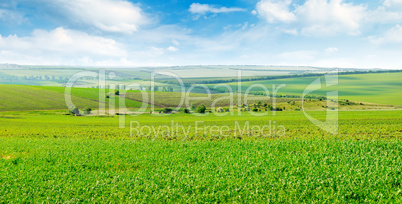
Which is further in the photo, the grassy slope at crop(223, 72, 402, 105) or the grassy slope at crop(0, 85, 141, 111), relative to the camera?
the grassy slope at crop(223, 72, 402, 105)

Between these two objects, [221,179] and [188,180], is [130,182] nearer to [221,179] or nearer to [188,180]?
[188,180]

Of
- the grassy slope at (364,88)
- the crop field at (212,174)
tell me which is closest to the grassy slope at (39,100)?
the crop field at (212,174)

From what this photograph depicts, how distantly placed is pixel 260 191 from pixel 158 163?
693cm

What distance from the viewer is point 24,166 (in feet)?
49.2

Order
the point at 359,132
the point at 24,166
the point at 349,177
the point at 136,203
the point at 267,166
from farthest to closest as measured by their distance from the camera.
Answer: the point at 359,132, the point at 24,166, the point at 267,166, the point at 349,177, the point at 136,203

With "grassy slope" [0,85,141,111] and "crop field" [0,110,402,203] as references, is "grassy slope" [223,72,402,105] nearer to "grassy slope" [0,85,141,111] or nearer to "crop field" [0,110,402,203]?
"grassy slope" [0,85,141,111]

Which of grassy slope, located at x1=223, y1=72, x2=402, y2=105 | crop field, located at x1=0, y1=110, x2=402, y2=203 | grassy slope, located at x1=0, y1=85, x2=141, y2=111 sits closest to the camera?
crop field, located at x1=0, y1=110, x2=402, y2=203

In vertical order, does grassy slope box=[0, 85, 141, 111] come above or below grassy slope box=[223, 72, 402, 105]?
below

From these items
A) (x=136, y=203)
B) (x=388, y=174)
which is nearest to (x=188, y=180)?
(x=136, y=203)

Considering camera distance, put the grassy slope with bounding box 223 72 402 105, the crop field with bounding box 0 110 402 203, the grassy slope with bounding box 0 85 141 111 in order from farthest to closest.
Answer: the grassy slope with bounding box 223 72 402 105 < the grassy slope with bounding box 0 85 141 111 < the crop field with bounding box 0 110 402 203

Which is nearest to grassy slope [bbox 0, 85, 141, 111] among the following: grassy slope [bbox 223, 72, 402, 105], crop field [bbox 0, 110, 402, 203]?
crop field [bbox 0, 110, 402, 203]

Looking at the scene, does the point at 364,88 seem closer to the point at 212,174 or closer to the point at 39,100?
the point at 212,174

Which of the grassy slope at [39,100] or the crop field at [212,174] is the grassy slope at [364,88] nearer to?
the grassy slope at [39,100]

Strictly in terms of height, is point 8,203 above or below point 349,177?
below
